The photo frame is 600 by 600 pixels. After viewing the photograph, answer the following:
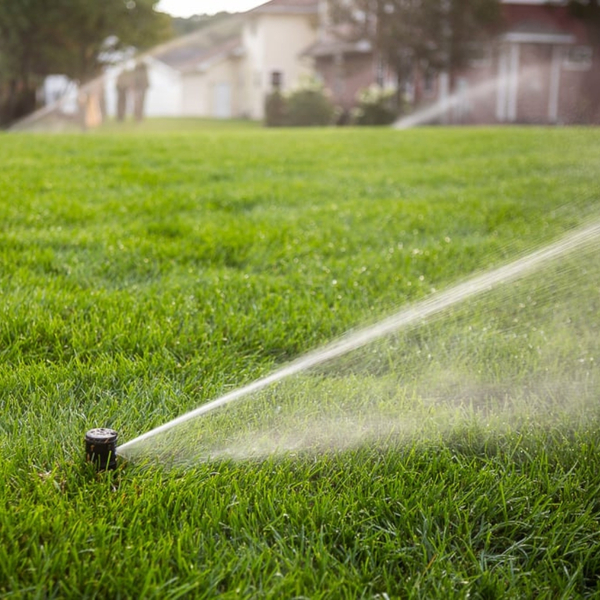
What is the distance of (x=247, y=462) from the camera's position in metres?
1.69

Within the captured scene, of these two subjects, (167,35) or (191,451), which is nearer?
(191,451)

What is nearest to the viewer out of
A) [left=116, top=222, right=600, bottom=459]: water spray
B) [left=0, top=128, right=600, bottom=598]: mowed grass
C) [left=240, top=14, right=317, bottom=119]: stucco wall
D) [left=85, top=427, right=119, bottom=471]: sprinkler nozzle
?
[left=0, top=128, right=600, bottom=598]: mowed grass

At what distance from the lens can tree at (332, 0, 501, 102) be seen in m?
22.8

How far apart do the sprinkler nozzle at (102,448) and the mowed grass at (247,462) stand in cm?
3

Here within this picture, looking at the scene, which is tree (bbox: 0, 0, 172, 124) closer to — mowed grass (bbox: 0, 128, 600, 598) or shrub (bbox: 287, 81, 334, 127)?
shrub (bbox: 287, 81, 334, 127)

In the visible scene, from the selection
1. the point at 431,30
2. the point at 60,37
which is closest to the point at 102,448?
the point at 431,30

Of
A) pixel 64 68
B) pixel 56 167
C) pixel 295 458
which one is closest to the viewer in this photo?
pixel 295 458

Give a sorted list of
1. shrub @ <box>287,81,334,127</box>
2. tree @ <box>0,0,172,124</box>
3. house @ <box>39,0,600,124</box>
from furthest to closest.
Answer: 1. house @ <box>39,0,600,124</box>
2. shrub @ <box>287,81,334,127</box>
3. tree @ <box>0,0,172,124</box>

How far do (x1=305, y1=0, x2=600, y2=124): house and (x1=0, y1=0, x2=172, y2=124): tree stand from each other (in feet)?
22.3

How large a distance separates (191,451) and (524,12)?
2743cm

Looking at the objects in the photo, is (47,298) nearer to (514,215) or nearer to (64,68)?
(514,215)

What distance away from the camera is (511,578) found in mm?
1351

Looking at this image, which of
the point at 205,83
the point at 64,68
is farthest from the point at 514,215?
the point at 205,83

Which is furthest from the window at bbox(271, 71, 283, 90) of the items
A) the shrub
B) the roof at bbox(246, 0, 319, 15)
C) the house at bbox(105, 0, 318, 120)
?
the shrub
